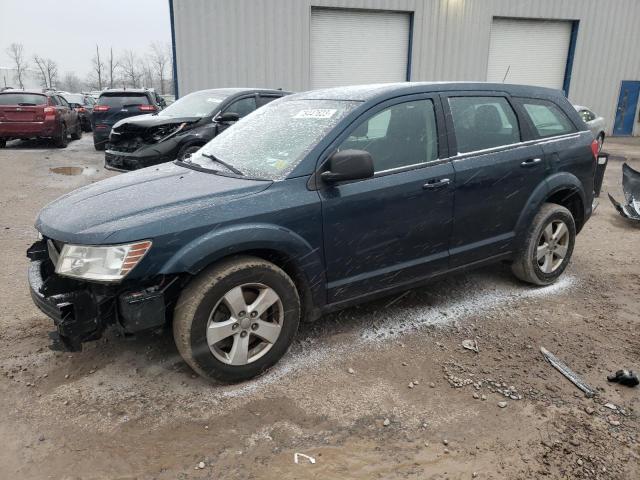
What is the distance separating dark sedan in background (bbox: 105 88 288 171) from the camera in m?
7.88

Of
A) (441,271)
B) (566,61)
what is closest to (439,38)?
(566,61)

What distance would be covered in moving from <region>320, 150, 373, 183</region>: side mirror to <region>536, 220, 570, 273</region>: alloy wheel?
6.79 feet

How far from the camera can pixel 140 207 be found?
9.32 feet

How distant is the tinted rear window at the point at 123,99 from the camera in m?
13.4

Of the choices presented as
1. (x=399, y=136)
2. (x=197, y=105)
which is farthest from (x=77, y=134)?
(x=399, y=136)

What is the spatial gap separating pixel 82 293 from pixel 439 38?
17.1 m

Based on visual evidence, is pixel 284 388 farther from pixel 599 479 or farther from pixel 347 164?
pixel 599 479

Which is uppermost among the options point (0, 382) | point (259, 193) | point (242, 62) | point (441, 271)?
point (242, 62)

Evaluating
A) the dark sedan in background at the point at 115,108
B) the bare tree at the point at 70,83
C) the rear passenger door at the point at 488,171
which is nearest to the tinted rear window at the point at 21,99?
the dark sedan in background at the point at 115,108

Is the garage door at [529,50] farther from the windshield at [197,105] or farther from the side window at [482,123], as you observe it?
the side window at [482,123]

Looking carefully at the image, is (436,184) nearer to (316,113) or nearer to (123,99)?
(316,113)

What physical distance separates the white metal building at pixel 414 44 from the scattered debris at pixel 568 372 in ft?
45.9

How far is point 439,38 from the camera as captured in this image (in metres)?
17.3

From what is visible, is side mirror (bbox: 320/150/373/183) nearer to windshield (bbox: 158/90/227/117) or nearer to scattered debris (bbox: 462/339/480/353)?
scattered debris (bbox: 462/339/480/353)
